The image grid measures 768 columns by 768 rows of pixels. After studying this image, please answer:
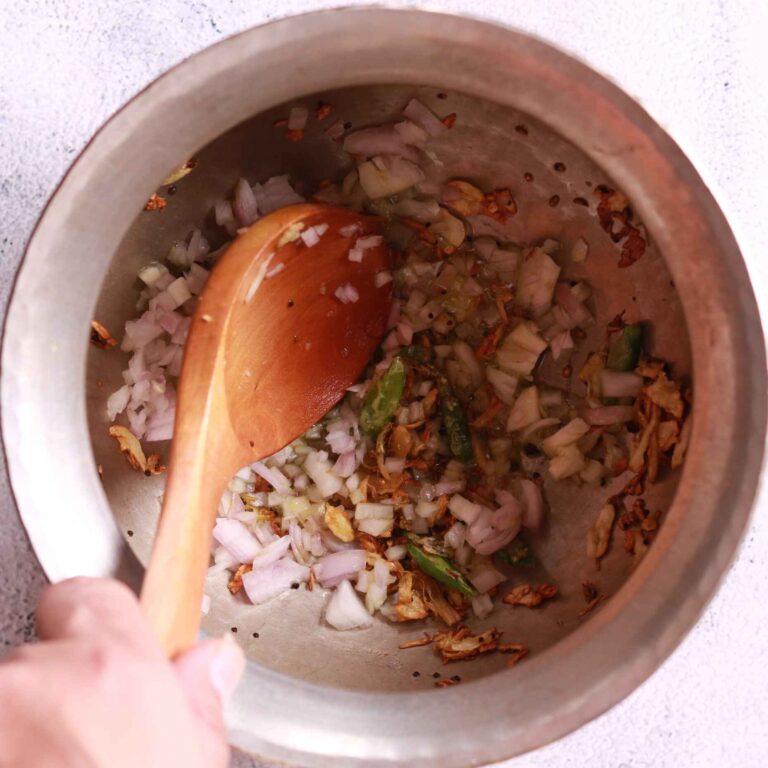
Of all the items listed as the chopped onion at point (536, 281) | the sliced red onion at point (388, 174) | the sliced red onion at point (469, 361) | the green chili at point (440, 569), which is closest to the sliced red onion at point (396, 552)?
the green chili at point (440, 569)

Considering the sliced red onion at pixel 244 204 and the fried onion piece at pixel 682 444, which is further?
the sliced red onion at pixel 244 204

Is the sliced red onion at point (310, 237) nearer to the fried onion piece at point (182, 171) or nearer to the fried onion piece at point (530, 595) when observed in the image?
the fried onion piece at point (182, 171)

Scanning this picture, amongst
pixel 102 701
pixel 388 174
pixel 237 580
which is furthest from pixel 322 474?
pixel 102 701

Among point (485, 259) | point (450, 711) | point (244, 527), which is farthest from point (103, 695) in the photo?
point (485, 259)

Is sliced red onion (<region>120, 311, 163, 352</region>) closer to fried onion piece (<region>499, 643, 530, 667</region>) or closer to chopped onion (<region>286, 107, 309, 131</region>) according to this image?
chopped onion (<region>286, 107, 309, 131</region>)

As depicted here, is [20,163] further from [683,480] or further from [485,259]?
[683,480]

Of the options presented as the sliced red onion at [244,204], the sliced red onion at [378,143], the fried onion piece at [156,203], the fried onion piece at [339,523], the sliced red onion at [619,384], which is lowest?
the fried onion piece at [339,523]

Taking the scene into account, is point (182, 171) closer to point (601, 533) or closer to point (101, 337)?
point (101, 337)
